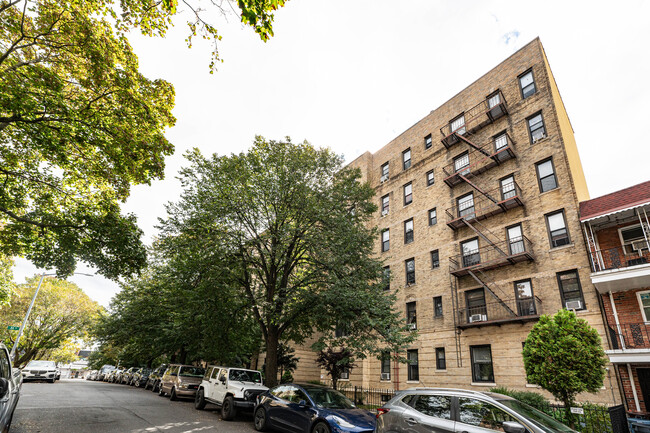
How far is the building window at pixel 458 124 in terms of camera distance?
23.3m

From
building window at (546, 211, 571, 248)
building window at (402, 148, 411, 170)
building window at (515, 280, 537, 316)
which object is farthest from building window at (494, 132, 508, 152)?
building window at (515, 280, 537, 316)

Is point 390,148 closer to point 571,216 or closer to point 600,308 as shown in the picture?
point 571,216

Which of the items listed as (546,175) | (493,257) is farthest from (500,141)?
(493,257)

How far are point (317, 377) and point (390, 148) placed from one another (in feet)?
72.7

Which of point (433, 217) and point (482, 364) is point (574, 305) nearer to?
point (482, 364)

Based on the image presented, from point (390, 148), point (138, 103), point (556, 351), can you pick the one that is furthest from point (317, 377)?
point (138, 103)

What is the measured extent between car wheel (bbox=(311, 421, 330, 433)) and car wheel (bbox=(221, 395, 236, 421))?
14.6 ft

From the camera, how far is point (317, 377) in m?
30.1

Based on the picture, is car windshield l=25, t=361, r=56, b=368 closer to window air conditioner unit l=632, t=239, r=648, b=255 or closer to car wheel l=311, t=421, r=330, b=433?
car wheel l=311, t=421, r=330, b=433

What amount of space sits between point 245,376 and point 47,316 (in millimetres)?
37952

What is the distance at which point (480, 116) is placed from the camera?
2222 centimetres

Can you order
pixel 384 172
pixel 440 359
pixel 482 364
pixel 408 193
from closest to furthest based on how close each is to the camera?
pixel 482 364 → pixel 440 359 → pixel 408 193 → pixel 384 172

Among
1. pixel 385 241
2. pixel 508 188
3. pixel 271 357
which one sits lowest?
pixel 271 357

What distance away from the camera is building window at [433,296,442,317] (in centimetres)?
2062
